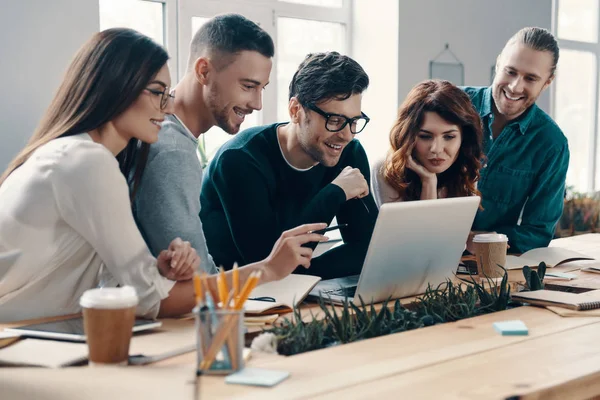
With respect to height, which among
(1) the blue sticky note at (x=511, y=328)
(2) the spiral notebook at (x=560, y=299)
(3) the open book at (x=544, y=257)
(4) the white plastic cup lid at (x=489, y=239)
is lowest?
(3) the open book at (x=544, y=257)

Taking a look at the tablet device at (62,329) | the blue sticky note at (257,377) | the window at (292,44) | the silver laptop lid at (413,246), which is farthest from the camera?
the window at (292,44)

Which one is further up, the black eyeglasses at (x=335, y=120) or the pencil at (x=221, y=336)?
the black eyeglasses at (x=335, y=120)

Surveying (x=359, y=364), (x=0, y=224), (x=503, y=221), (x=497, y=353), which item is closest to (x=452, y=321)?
(x=497, y=353)

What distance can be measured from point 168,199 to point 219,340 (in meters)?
0.68

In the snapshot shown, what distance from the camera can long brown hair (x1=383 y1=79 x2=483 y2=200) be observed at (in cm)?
264

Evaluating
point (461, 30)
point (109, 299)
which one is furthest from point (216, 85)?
point (461, 30)

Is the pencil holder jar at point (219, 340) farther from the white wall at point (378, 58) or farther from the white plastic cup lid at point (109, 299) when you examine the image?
the white wall at point (378, 58)

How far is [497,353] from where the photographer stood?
4.58ft

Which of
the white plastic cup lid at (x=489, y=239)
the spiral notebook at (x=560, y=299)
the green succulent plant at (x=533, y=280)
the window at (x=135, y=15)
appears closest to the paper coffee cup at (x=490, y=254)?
the white plastic cup lid at (x=489, y=239)

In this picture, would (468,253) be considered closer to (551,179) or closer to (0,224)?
(551,179)

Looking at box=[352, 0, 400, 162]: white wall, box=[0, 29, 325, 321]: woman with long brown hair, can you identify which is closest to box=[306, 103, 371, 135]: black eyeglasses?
box=[0, 29, 325, 321]: woman with long brown hair

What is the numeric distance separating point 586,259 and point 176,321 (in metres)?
1.61

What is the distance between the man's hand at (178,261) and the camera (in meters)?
1.65

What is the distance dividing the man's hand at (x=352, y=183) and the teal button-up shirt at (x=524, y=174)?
70 centimetres
